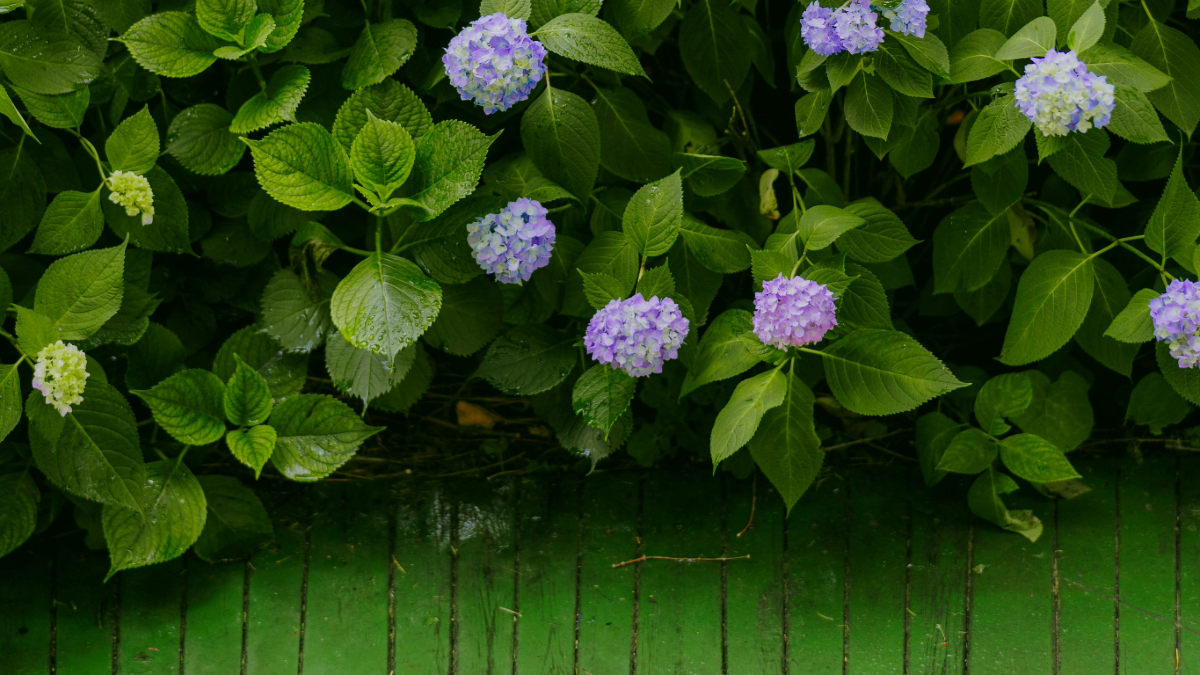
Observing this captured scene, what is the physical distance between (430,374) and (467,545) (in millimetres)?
388

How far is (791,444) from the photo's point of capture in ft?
5.38

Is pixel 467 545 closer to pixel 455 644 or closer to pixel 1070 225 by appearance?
pixel 455 644

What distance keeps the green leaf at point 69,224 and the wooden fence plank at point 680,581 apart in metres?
1.21

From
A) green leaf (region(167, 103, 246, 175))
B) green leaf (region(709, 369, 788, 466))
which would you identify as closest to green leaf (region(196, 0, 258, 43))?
green leaf (region(167, 103, 246, 175))

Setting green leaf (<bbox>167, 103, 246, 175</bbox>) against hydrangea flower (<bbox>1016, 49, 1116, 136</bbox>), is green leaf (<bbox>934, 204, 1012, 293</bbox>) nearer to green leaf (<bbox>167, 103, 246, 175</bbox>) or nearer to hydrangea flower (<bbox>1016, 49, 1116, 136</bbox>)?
hydrangea flower (<bbox>1016, 49, 1116, 136</bbox>)

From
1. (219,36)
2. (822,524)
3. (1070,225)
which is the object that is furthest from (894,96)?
(219,36)

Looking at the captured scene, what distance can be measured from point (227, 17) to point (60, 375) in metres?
0.68

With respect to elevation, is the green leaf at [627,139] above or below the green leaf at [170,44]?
below

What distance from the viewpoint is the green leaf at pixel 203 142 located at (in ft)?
5.59

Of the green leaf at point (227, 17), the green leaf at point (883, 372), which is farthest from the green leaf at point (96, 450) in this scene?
the green leaf at point (883, 372)

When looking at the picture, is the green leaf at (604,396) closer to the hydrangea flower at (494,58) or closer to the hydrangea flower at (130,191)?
the hydrangea flower at (494,58)

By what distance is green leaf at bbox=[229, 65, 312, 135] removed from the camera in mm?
1609

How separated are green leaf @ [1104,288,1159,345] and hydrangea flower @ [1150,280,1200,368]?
44 mm

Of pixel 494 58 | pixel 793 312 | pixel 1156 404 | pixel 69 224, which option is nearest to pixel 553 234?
pixel 494 58
